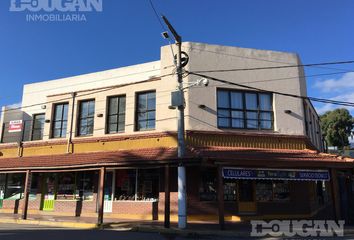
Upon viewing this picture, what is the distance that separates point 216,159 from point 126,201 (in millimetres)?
6061

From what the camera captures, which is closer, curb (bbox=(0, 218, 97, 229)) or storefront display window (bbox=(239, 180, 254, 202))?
curb (bbox=(0, 218, 97, 229))

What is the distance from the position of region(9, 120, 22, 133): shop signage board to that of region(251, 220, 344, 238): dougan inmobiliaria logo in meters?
15.8

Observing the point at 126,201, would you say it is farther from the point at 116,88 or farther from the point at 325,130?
the point at 325,130

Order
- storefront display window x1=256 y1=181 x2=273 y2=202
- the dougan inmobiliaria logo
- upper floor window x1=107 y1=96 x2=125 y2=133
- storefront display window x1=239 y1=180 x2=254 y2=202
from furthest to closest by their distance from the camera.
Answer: upper floor window x1=107 y1=96 x2=125 y2=133
storefront display window x1=256 y1=181 x2=273 y2=202
storefront display window x1=239 y1=180 x2=254 y2=202
the dougan inmobiliaria logo

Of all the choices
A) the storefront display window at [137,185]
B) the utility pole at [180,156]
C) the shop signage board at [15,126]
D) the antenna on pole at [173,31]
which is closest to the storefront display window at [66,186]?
the storefront display window at [137,185]

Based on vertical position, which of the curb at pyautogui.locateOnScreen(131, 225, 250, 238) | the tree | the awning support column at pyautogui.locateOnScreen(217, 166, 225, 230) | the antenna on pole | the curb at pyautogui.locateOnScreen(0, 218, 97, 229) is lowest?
the curb at pyautogui.locateOnScreen(131, 225, 250, 238)

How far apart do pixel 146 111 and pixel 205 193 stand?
5447 millimetres

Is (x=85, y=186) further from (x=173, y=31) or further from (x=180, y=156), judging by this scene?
(x=173, y=31)

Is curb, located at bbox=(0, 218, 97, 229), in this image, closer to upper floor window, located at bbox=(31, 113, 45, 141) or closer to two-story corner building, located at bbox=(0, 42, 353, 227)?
two-story corner building, located at bbox=(0, 42, 353, 227)

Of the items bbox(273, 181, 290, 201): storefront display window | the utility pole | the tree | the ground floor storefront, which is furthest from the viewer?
the tree

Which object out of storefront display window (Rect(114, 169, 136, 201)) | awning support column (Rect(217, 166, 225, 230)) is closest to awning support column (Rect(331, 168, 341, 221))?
awning support column (Rect(217, 166, 225, 230))

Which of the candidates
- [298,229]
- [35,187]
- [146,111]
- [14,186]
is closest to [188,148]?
[146,111]

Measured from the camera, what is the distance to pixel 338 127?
56781 millimetres

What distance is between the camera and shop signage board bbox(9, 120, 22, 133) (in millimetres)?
22938
